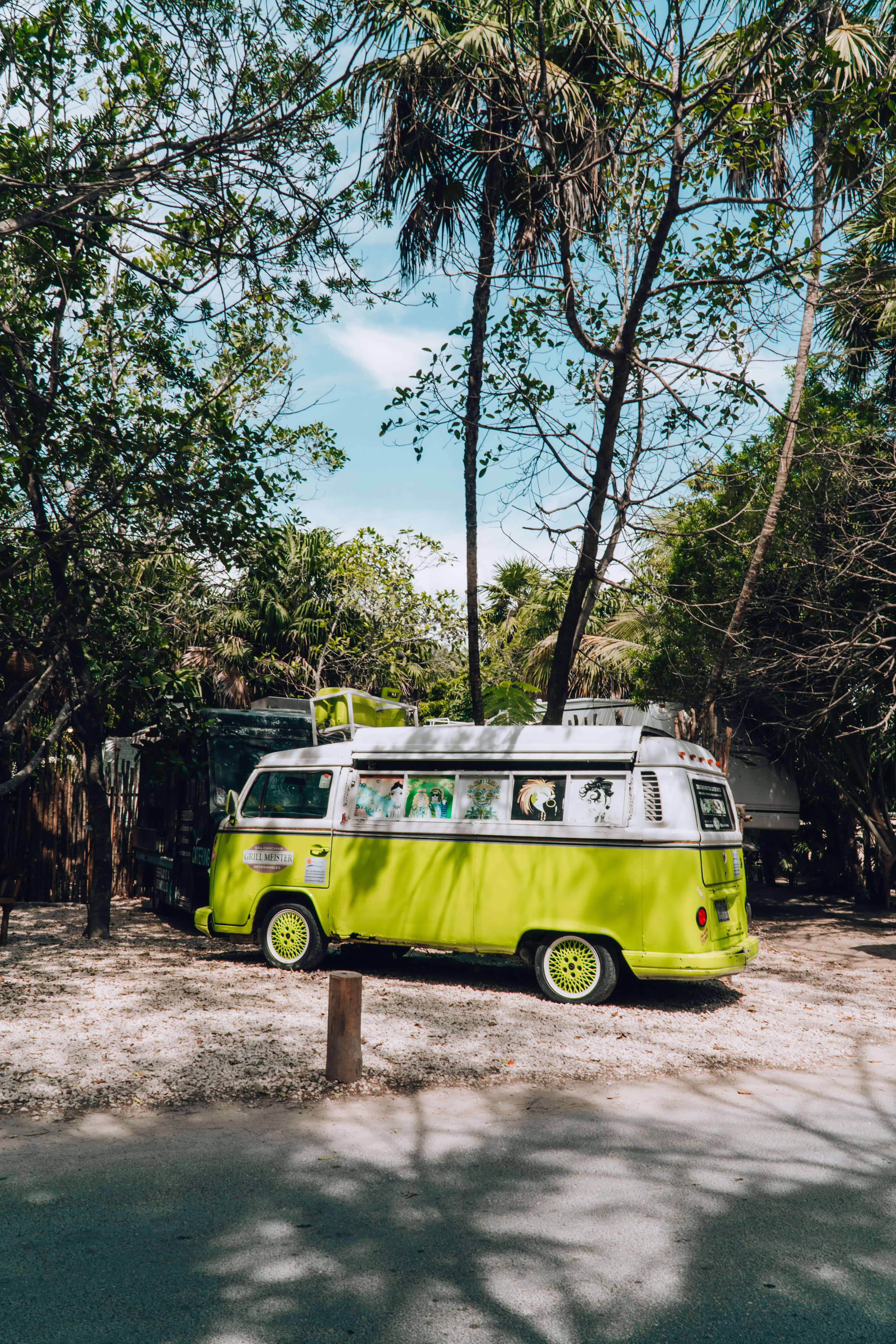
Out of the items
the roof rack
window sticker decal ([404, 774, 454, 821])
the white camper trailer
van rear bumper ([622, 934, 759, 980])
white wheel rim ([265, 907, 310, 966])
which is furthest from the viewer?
the white camper trailer

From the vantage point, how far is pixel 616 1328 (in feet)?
11.1

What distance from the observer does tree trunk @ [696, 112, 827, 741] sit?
11.9 meters

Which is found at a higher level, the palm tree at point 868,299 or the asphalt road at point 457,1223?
the palm tree at point 868,299

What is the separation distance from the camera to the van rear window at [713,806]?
867 cm

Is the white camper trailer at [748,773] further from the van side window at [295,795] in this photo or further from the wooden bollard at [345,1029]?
the wooden bollard at [345,1029]

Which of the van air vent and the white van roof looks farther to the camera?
the white van roof

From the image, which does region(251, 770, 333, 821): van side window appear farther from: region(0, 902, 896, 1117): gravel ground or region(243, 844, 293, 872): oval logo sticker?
region(0, 902, 896, 1117): gravel ground

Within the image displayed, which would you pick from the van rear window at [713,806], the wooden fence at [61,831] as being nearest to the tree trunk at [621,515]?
the van rear window at [713,806]

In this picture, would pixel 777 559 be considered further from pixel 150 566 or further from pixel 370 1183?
pixel 370 1183

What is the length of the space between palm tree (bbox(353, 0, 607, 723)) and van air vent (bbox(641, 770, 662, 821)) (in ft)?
12.8

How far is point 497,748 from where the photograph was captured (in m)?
9.39

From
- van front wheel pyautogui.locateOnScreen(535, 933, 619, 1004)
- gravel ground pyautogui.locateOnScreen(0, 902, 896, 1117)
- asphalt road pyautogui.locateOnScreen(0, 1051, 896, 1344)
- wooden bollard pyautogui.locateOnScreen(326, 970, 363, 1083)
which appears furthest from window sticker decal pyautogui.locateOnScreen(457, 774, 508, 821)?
asphalt road pyautogui.locateOnScreen(0, 1051, 896, 1344)

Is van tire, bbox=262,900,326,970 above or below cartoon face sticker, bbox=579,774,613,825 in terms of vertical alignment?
below

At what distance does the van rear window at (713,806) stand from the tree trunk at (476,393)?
370 centimetres
